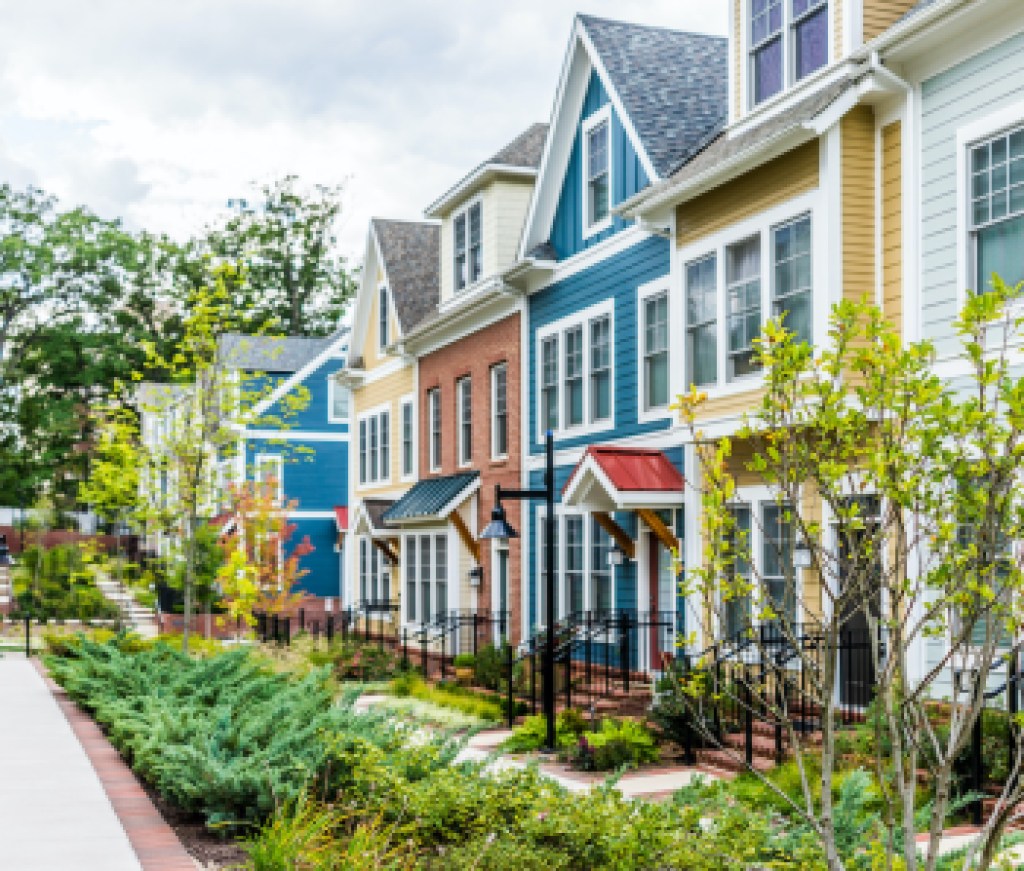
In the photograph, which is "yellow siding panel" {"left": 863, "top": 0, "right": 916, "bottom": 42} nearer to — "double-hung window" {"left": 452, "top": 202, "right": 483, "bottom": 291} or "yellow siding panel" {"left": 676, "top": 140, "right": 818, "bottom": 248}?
"yellow siding panel" {"left": 676, "top": 140, "right": 818, "bottom": 248}

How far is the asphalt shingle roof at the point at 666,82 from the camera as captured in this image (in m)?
18.1

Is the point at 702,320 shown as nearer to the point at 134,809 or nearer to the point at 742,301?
the point at 742,301

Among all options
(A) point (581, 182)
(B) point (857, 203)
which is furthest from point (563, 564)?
(B) point (857, 203)

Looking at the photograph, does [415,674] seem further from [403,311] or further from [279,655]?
[403,311]

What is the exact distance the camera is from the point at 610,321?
19234 millimetres

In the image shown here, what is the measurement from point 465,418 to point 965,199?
14.6 metres

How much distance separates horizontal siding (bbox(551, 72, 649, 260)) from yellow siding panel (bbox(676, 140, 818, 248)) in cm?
197

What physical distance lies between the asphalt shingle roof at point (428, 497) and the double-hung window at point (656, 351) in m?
6.93

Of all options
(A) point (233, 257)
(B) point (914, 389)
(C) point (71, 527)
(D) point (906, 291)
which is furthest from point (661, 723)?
(A) point (233, 257)

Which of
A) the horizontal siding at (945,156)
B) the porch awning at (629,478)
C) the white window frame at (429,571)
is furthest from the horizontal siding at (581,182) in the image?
the white window frame at (429,571)

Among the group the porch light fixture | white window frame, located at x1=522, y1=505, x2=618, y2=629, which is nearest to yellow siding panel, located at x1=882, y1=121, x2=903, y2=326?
the porch light fixture

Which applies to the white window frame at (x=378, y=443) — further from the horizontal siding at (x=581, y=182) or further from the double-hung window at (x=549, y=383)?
the horizontal siding at (x=581, y=182)

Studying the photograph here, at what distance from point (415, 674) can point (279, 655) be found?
285 centimetres

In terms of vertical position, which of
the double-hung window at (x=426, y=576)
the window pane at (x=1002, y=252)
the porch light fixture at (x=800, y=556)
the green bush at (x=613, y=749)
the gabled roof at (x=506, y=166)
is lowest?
the green bush at (x=613, y=749)
